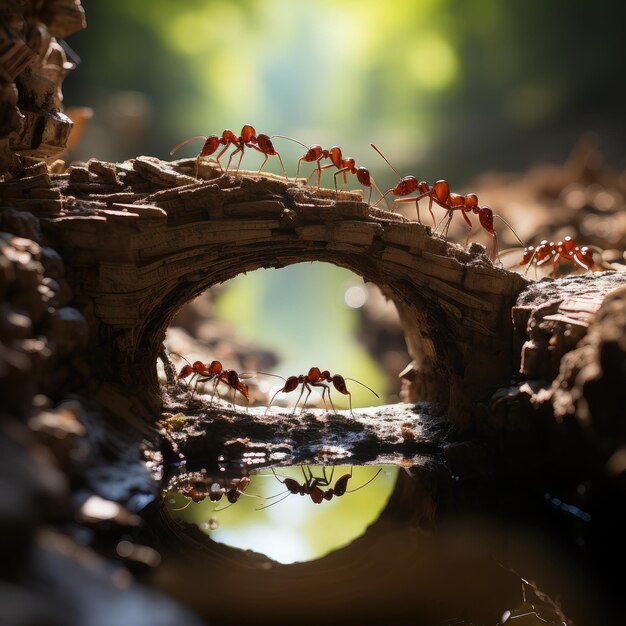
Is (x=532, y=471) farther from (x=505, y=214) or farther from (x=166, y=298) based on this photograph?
(x=505, y=214)

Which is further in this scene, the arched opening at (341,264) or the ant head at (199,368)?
the ant head at (199,368)

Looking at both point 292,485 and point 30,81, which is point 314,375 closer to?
point 292,485

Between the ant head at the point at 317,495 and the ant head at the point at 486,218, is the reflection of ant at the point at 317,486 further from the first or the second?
the ant head at the point at 486,218

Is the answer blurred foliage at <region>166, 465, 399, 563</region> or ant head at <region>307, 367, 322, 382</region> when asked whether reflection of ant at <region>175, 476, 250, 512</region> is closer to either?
blurred foliage at <region>166, 465, 399, 563</region>

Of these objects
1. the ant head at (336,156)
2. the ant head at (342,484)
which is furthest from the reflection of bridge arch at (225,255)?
the ant head at (342,484)

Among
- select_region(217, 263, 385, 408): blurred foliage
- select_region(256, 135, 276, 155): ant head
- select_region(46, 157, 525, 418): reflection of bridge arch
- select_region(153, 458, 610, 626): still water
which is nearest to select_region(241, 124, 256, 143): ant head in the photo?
select_region(256, 135, 276, 155): ant head

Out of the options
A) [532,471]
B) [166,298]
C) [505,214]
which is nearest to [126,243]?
[166,298]

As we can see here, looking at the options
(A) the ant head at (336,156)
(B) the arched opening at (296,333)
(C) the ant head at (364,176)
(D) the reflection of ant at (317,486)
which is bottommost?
(D) the reflection of ant at (317,486)
